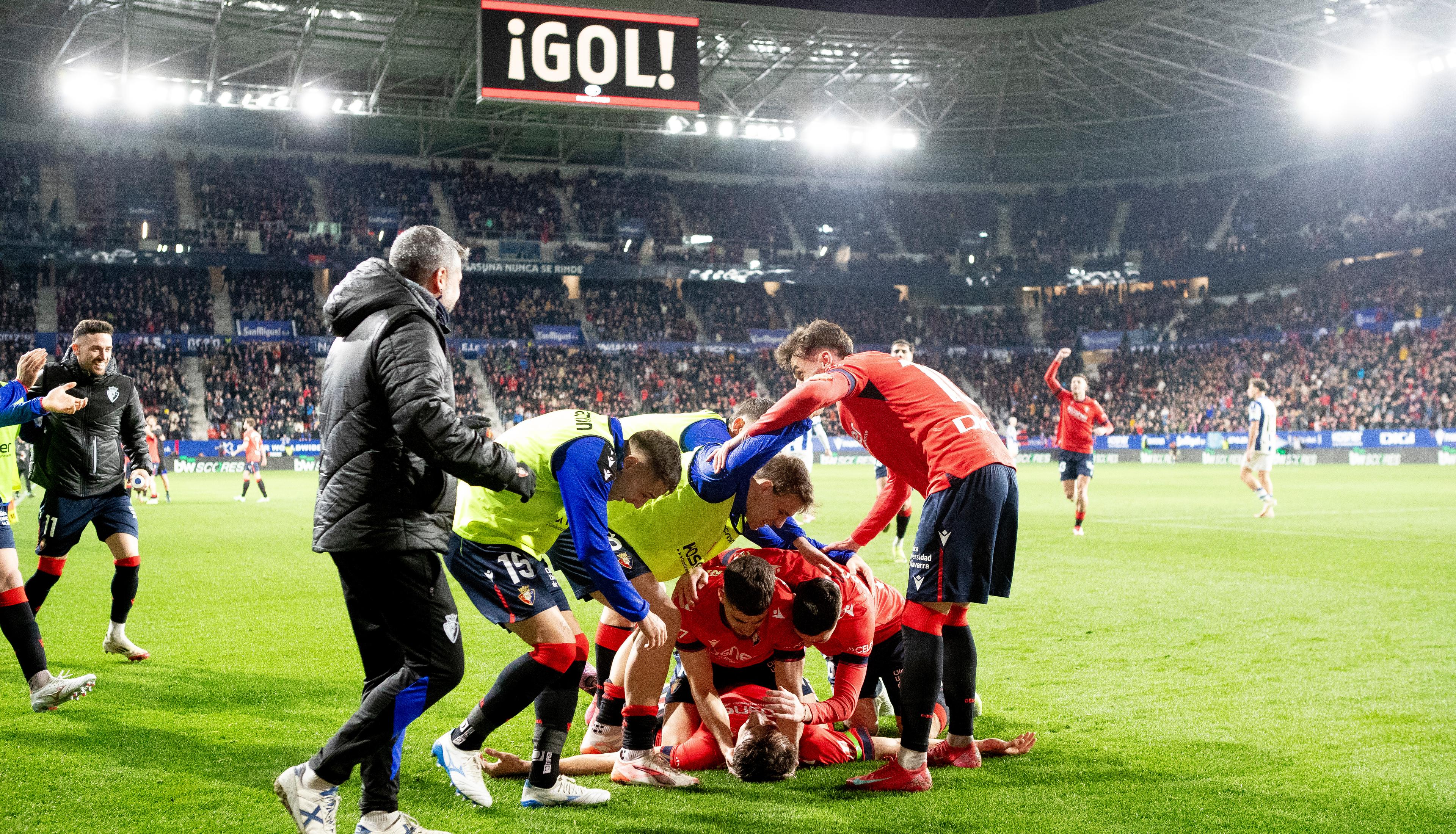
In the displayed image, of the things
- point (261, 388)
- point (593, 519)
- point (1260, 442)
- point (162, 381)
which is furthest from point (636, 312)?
point (593, 519)

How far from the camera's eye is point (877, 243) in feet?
174

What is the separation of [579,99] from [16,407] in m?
13.4

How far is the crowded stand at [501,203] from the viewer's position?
47.9m

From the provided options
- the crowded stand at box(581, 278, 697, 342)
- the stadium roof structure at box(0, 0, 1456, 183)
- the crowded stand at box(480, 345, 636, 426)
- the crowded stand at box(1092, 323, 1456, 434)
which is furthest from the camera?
the crowded stand at box(581, 278, 697, 342)

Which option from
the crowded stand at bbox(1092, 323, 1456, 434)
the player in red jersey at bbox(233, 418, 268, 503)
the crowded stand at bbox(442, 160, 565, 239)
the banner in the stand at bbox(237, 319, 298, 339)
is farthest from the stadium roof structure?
the player in red jersey at bbox(233, 418, 268, 503)

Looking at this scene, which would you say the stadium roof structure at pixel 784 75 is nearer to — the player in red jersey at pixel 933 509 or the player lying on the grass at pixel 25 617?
the player lying on the grass at pixel 25 617

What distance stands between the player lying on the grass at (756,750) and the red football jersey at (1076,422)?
429 inches

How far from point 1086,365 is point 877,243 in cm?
1160

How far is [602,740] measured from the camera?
544 centimetres

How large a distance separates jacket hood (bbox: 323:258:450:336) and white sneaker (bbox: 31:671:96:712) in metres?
3.63

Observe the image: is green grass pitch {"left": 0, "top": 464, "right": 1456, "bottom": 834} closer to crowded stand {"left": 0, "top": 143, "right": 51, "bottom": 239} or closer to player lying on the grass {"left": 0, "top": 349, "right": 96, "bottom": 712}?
player lying on the grass {"left": 0, "top": 349, "right": 96, "bottom": 712}

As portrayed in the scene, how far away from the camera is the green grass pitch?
4441 mm

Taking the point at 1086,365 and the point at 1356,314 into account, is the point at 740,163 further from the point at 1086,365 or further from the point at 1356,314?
the point at 1356,314

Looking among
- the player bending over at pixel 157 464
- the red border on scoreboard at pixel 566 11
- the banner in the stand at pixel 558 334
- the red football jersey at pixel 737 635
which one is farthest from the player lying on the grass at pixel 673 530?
the banner in the stand at pixel 558 334
